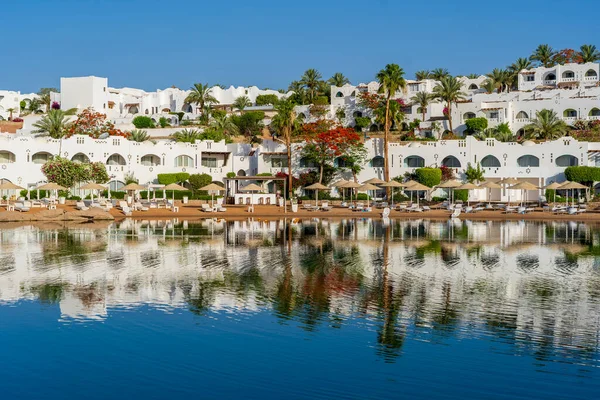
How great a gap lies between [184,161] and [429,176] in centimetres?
2160

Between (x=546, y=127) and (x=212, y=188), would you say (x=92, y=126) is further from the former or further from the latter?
(x=546, y=127)

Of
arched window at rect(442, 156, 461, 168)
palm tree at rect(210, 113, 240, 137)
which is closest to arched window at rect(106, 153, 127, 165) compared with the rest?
palm tree at rect(210, 113, 240, 137)

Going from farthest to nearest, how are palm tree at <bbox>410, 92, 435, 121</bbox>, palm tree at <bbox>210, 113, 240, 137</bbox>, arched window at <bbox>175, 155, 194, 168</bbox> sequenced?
palm tree at <bbox>210, 113, 240, 137</bbox>
palm tree at <bbox>410, 92, 435, 121</bbox>
arched window at <bbox>175, 155, 194, 168</bbox>

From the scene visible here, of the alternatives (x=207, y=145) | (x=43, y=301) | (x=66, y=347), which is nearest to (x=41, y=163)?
(x=207, y=145)

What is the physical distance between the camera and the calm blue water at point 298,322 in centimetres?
1268

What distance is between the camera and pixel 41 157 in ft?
198

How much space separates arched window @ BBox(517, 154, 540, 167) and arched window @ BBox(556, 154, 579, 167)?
157 centimetres

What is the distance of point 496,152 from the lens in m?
59.7

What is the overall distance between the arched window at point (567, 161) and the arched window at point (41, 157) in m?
40.3

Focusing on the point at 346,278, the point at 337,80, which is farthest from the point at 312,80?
the point at 346,278

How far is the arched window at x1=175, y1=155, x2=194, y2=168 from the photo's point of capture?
65.4 m

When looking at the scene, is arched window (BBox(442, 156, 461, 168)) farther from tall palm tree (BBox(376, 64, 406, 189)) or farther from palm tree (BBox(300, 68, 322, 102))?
palm tree (BBox(300, 68, 322, 102))

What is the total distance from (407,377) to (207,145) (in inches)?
2183

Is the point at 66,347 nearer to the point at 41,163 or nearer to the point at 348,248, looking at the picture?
the point at 348,248
